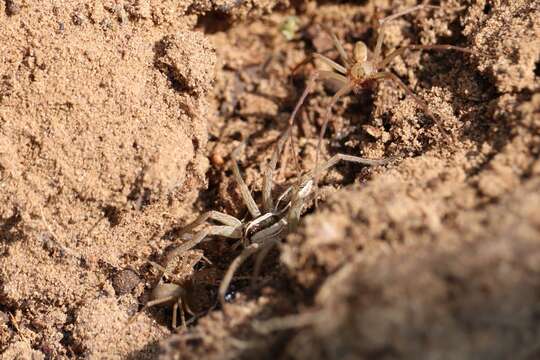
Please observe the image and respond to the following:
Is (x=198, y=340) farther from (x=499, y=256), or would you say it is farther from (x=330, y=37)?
(x=330, y=37)

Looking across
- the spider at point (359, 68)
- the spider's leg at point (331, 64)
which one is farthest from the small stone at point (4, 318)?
the spider's leg at point (331, 64)

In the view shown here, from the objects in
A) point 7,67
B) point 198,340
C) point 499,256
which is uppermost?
point 7,67

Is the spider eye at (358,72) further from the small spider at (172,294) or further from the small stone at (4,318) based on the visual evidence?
the small stone at (4,318)

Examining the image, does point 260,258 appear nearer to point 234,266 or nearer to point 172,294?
point 234,266

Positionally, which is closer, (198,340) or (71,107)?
(198,340)

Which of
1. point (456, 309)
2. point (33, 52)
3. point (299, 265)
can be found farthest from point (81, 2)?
point (456, 309)

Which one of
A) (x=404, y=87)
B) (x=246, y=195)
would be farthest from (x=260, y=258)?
(x=404, y=87)
